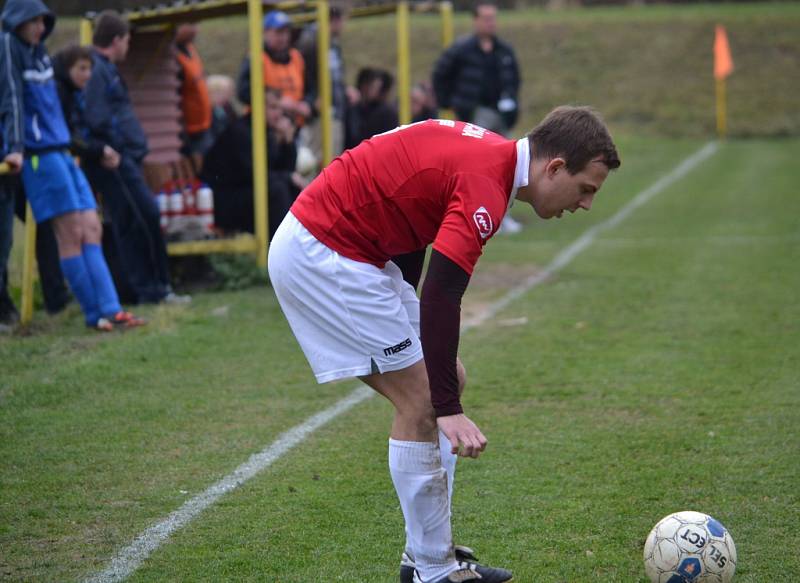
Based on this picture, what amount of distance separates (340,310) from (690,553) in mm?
1406

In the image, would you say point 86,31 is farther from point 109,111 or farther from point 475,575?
point 475,575

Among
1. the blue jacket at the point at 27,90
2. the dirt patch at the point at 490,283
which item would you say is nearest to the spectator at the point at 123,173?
the blue jacket at the point at 27,90

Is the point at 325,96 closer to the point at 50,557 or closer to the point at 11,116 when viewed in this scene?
the point at 11,116

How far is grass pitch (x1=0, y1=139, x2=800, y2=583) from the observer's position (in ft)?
13.9

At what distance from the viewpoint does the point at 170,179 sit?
35.8 ft

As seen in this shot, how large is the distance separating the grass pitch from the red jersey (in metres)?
1.21

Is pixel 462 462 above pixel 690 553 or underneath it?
underneath

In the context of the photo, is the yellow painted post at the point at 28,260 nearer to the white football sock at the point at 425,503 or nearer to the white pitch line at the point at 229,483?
the white pitch line at the point at 229,483

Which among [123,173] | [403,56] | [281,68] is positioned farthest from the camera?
[403,56]

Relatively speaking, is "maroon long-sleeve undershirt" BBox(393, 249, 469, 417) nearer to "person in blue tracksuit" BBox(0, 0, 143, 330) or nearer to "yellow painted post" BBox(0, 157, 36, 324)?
"person in blue tracksuit" BBox(0, 0, 143, 330)

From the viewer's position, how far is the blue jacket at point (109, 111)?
342 inches

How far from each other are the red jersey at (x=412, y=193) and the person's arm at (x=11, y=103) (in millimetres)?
4333

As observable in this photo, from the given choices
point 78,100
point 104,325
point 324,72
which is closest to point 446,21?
point 324,72

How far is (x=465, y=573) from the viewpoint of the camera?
3.82 metres
